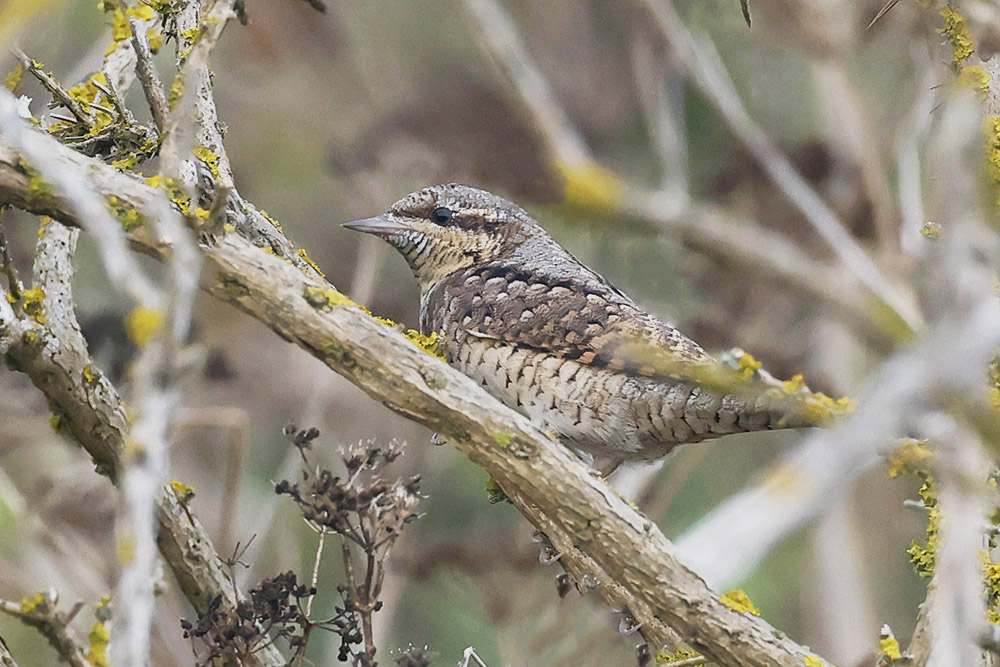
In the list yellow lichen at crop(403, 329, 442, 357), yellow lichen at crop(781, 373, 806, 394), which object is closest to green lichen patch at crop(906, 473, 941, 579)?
yellow lichen at crop(781, 373, 806, 394)

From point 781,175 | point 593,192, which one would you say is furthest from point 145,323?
point 781,175

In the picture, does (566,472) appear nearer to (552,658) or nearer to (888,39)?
(552,658)

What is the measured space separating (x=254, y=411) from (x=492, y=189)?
6.55ft

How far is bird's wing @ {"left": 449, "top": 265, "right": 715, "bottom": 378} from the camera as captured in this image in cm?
287

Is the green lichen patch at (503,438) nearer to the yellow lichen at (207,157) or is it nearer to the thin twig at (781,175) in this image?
the thin twig at (781,175)

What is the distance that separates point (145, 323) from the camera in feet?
4.11

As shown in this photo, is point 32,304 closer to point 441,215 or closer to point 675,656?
point 441,215

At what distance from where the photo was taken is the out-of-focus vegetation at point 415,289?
13.7 feet

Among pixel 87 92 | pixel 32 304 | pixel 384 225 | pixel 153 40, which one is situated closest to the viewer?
pixel 153 40

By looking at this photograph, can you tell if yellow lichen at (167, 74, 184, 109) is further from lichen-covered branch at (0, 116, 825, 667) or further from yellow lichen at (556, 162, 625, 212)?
yellow lichen at (556, 162, 625, 212)

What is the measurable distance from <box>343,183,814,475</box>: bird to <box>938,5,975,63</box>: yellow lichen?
3.14 feet

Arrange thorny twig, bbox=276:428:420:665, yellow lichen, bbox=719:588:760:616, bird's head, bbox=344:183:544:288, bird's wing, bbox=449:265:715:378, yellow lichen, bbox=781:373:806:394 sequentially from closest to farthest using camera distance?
yellow lichen, bbox=781:373:806:394 → yellow lichen, bbox=719:588:760:616 → thorny twig, bbox=276:428:420:665 → bird's wing, bbox=449:265:715:378 → bird's head, bbox=344:183:544:288

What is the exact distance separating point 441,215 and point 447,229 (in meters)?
0.05

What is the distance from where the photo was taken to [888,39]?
6188mm
